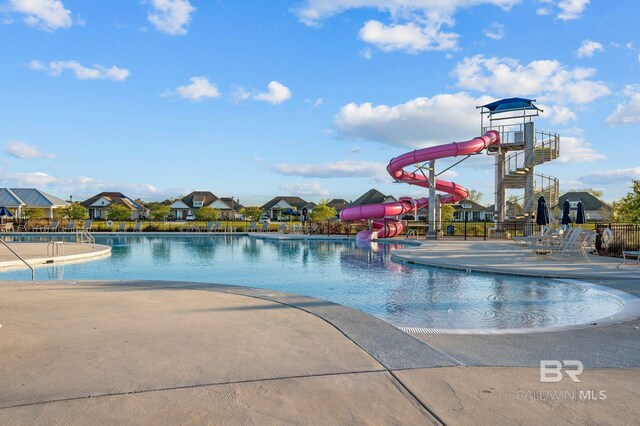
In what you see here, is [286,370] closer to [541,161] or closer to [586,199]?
[541,161]

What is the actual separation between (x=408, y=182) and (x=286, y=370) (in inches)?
889

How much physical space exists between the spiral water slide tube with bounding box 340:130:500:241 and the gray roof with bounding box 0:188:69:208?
3989cm

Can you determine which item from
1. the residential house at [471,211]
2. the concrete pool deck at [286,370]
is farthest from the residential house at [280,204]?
the concrete pool deck at [286,370]

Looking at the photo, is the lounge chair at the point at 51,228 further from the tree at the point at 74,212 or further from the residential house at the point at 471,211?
the residential house at the point at 471,211

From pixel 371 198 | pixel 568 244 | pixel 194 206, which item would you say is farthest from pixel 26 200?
pixel 568 244

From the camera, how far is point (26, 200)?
49.8m

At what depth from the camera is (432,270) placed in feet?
38.8

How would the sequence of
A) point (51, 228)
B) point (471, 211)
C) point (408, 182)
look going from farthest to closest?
point (471, 211) → point (51, 228) → point (408, 182)

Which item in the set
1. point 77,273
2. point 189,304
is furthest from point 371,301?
point 77,273

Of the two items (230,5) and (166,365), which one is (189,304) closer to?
(166,365)

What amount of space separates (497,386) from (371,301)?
15.3 feet
